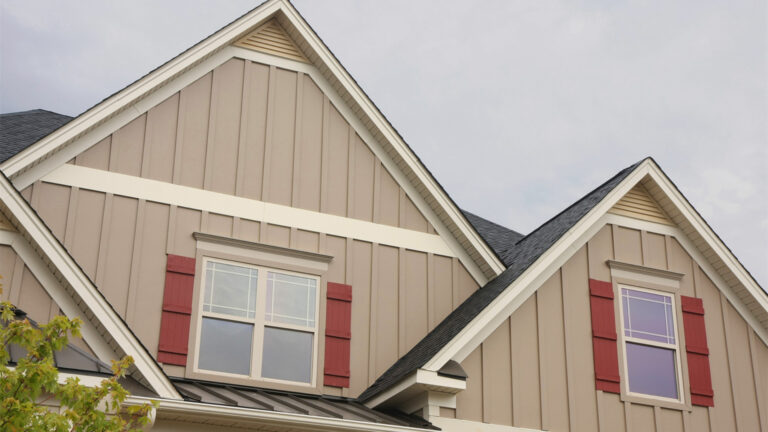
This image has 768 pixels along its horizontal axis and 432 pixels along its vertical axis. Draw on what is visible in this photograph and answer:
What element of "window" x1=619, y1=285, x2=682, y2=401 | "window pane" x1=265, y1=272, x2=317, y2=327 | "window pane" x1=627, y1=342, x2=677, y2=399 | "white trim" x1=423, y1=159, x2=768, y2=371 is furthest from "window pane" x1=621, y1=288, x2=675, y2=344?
"window pane" x1=265, y1=272, x2=317, y2=327

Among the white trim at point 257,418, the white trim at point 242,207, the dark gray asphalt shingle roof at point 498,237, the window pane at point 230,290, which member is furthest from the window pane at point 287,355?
the dark gray asphalt shingle roof at point 498,237

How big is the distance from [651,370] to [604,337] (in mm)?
890

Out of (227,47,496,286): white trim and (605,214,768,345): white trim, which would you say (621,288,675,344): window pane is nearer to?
(605,214,768,345): white trim

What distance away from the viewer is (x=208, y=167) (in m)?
14.3

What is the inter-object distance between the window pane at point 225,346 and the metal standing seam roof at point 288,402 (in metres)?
0.32

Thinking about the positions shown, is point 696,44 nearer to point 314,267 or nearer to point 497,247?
point 497,247

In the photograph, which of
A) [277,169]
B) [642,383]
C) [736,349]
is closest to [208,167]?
[277,169]

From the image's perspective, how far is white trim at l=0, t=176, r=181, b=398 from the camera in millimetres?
11102

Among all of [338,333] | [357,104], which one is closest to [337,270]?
[338,333]

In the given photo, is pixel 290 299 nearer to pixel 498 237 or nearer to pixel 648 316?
pixel 648 316

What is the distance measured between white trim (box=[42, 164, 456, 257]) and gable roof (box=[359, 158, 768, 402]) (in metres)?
1.35

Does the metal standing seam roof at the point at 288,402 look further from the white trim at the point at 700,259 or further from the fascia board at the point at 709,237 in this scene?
the fascia board at the point at 709,237

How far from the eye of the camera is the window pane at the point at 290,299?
13922 mm

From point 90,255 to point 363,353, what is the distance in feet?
13.1
